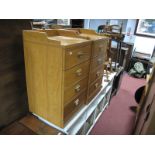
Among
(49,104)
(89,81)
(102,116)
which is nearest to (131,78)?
(102,116)

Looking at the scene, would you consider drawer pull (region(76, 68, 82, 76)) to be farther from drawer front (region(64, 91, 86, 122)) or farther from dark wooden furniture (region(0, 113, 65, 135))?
dark wooden furniture (region(0, 113, 65, 135))

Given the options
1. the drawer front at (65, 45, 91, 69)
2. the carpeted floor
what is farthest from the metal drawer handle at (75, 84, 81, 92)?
the carpeted floor

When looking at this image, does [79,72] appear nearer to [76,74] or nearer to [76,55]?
[76,74]

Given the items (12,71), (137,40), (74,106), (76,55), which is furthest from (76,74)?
(137,40)

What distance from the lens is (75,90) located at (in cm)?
108

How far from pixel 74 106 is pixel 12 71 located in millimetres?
572

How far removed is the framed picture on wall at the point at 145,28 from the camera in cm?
394

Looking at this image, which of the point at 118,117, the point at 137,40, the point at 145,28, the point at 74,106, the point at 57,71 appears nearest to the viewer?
the point at 57,71

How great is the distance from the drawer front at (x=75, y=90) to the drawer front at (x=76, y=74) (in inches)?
1.5

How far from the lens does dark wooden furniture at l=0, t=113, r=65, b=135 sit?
3.41ft
